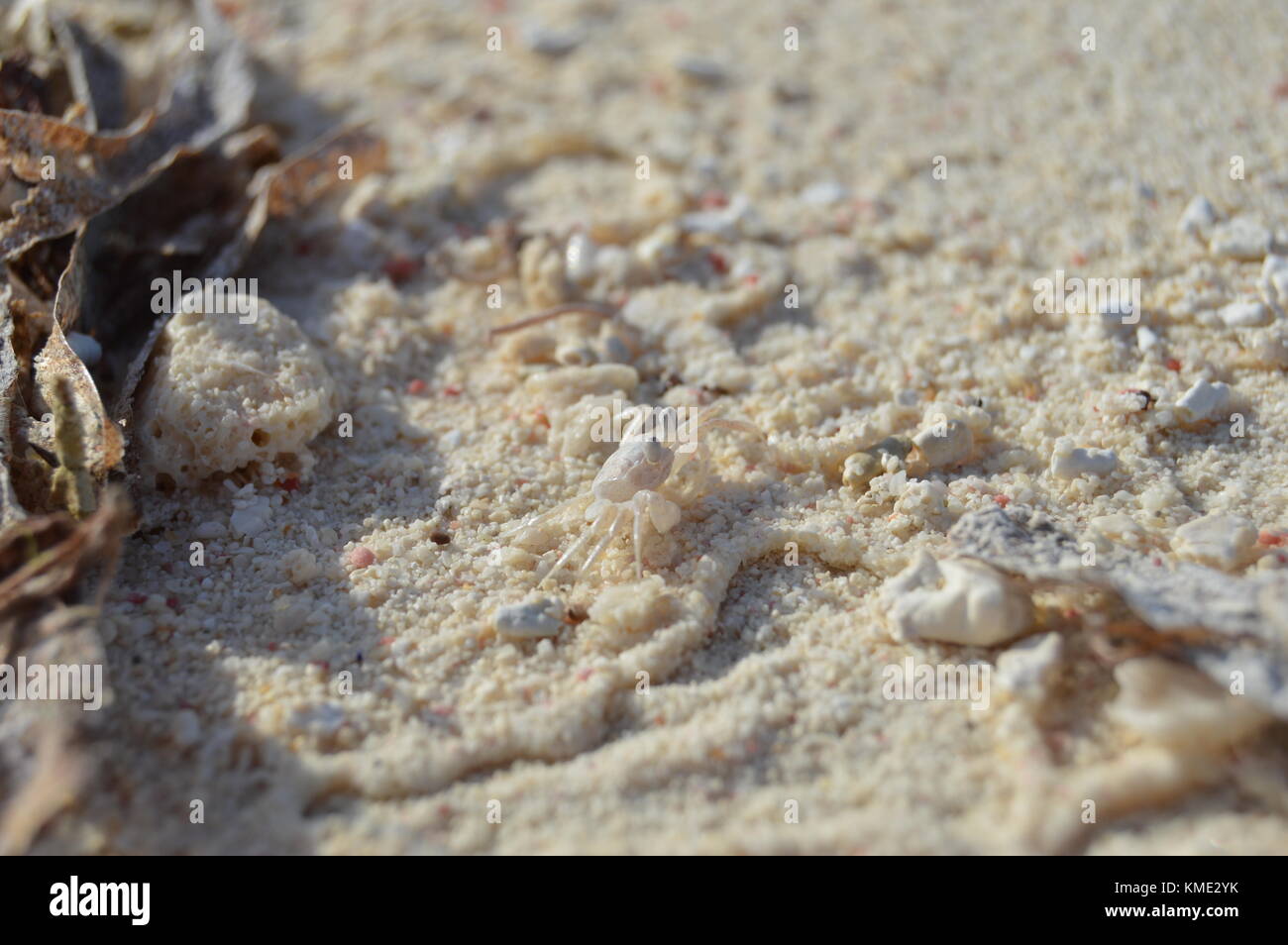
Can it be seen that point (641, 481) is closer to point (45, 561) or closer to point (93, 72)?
point (45, 561)

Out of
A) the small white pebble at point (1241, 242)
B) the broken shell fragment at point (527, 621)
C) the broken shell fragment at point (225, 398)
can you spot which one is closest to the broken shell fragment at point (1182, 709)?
the broken shell fragment at point (527, 621)

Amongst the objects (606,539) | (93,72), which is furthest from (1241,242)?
(93,72)

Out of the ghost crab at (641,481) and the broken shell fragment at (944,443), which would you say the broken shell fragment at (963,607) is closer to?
the broken shell fragment at (944,443)

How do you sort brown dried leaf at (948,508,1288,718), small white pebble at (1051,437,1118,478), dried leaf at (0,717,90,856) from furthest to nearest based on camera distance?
small white pebble at (1051,437,1118,478)
brown dried leaf at (948,508,1288,718)
dried leaf at (0,717,90,856)

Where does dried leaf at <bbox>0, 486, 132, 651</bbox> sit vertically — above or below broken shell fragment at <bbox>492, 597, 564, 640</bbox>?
above

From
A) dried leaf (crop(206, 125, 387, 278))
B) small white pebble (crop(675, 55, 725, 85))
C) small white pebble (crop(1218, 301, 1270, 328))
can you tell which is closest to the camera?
small white pebble (crop(1218, 301, 1270, 328))

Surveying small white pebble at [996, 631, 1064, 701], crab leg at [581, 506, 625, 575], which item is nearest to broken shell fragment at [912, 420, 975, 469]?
small white pebble at [996, 631, 1064, 701]

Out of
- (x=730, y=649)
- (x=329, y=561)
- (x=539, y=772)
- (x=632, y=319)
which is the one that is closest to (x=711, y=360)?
(x=632, y=319)

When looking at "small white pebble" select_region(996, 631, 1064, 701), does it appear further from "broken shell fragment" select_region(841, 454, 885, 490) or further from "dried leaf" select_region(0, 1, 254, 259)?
"dried leaf" select_region(0, 1, 254, 259)

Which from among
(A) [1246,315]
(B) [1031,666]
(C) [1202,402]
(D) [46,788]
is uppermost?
(A) [1246,315]
